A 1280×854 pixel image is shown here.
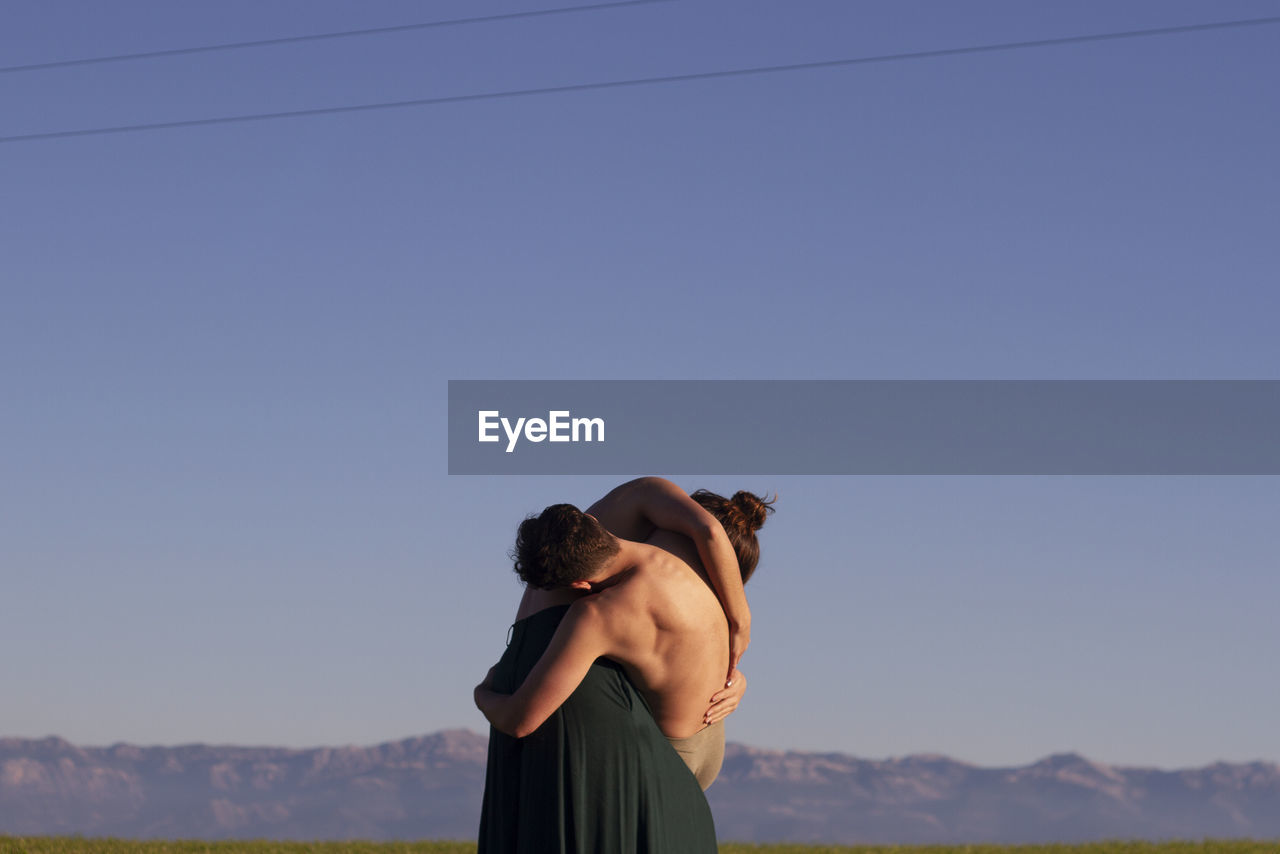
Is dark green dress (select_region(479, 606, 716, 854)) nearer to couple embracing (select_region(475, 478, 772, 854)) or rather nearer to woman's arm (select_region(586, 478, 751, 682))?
couple embracing (select_region(475, 478, 772, 854))

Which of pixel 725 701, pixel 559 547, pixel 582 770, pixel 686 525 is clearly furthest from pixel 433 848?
pixel 559 547

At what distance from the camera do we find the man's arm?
227 inches

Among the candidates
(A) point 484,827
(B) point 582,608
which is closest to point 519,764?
(A) point 484,827

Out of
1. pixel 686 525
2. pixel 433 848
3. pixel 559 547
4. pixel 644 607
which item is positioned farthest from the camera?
pixel 433 848

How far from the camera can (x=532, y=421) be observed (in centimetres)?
1323

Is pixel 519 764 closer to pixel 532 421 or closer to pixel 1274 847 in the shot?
pixel 532 421

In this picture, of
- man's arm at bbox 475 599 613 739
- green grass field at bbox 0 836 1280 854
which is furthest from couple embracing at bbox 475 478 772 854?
green grass field at bbox 0 836 1280 854

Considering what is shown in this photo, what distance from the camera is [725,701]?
656cm

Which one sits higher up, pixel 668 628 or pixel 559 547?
pixel 559 547

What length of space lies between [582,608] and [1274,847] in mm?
12051

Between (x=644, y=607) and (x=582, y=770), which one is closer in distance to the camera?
(x=644, y=607)

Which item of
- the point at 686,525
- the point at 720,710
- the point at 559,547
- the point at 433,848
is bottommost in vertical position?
the point at 433,848

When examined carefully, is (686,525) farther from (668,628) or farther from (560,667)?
(560,667)

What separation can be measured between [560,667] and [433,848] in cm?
924
